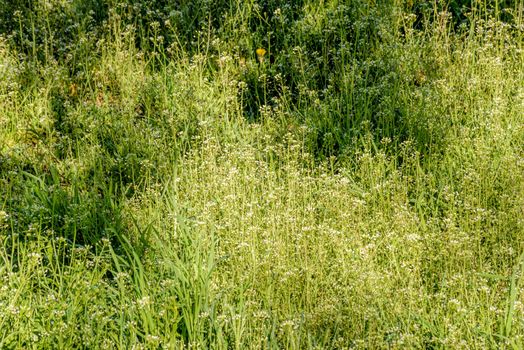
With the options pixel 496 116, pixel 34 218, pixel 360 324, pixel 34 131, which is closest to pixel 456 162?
pixel 496 116

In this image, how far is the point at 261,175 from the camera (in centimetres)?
465

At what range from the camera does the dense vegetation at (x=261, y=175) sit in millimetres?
3539

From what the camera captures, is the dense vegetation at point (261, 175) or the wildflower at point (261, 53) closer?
the dense vegetation at point (261, 175)

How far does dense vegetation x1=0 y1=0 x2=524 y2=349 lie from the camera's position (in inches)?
139

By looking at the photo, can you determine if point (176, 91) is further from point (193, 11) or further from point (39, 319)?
point (39, 319)

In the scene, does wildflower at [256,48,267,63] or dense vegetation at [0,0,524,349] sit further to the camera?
wildflower at [256,48,267,63]

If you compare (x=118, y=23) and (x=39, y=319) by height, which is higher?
(x=118, y=23)

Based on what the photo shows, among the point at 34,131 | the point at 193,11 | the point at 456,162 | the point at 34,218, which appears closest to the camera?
the point at 34,218

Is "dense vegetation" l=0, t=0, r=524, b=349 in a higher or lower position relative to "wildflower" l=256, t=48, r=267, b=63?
lower

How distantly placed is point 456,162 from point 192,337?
2.15 meters

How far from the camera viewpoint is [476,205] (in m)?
4.39

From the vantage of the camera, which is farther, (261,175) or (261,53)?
(261,53)

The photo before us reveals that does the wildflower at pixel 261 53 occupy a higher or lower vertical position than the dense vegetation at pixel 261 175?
higher

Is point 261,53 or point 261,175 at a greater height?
point 261,53
